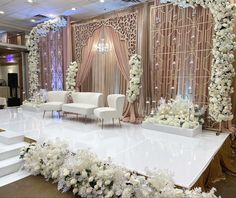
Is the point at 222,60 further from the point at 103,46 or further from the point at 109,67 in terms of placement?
the point at 103,46

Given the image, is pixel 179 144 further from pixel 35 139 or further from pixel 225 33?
pixel 35 139

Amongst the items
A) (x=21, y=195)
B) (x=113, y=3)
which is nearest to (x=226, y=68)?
(x=113, y=3)

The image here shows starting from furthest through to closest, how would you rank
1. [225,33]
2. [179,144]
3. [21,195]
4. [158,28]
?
[158,28] → [225,33] → [179,144] → [21,195]

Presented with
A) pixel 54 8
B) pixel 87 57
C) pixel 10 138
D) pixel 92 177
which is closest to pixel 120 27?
pixel 87 57

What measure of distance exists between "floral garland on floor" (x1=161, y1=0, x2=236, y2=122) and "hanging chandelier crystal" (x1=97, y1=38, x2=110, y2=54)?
118 inches

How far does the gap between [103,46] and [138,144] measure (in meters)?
3.79

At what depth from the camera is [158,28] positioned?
558cm

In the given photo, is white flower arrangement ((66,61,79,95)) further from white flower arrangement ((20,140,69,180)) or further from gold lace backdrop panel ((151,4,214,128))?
white flower arrangement ((20,140,69,180))

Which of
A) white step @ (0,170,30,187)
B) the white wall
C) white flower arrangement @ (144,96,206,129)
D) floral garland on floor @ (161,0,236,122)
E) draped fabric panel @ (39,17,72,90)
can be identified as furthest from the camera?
the white wall

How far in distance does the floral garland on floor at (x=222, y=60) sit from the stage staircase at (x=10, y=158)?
12.9 feet

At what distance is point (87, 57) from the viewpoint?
7.21 meters

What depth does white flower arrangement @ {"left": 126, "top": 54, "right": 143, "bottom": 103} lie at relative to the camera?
5.78 meters

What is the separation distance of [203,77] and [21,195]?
14.3 ft

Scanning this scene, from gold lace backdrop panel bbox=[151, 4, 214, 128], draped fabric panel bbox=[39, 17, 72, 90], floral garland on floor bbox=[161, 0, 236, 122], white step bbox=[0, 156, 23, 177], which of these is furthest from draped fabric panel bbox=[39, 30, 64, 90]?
floral garland on floor bbox=[161, 0, 236, 122]
